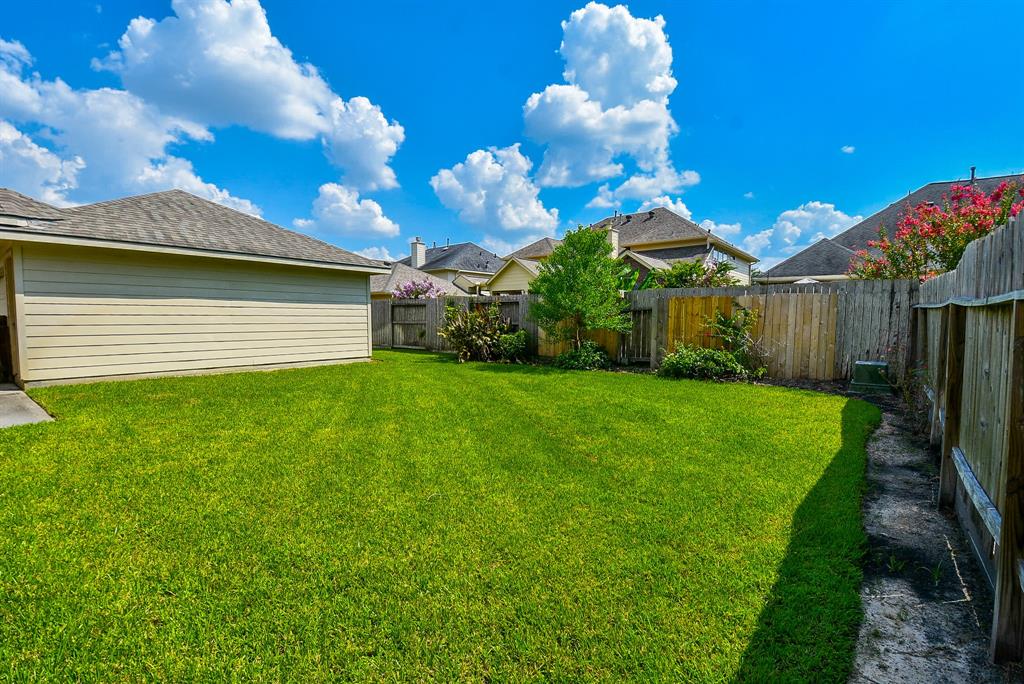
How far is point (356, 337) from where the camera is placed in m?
11.2

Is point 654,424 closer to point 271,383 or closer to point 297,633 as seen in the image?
point 297,633

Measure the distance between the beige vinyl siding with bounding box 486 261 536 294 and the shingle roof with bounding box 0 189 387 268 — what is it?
39.4 feet

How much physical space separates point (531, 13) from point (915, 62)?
8.15 m

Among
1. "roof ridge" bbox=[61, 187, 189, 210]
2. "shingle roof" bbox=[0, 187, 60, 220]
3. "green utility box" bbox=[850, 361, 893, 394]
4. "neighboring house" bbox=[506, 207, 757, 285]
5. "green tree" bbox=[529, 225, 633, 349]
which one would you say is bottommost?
"green utility box" bbox=[850, 361, 893, 394]

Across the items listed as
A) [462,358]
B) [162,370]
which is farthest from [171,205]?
[462,358]

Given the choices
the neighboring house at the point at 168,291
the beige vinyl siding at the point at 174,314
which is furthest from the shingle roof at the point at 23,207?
the beige vinyl siding at the point at 174,314

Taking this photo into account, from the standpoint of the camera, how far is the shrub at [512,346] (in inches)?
444

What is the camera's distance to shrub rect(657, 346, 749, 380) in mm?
8305

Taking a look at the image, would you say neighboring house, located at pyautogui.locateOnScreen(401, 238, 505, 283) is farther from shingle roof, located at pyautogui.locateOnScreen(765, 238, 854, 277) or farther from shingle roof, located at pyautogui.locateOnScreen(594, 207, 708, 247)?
shingle roof, located at pyautogui.locateOnScreen(765, 238, 854, 277)

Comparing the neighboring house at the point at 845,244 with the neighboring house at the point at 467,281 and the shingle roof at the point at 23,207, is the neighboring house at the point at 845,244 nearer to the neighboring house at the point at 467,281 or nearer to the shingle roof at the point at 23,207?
the neighboring house at the point at 467,281

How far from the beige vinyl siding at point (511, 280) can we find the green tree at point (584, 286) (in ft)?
39.1

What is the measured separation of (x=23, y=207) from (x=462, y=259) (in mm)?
27165

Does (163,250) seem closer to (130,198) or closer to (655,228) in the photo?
(130,198)

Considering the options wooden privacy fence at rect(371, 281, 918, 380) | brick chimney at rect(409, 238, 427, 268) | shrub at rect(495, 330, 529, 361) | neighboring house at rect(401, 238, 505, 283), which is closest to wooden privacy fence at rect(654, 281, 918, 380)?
wooden privacy fence at rect(371, 281, 918, 380)
